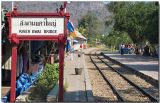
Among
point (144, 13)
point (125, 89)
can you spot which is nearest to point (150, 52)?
point (144, 13)

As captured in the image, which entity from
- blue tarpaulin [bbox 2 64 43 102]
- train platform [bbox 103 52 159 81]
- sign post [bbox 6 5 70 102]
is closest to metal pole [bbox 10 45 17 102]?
sign post [bbox 6 5 70 102]

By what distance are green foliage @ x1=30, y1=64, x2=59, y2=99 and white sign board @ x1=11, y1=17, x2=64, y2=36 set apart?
2808 millimetres

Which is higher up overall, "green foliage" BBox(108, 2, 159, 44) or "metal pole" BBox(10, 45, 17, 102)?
"green foliage" BBox(108, 2, 159, 44)

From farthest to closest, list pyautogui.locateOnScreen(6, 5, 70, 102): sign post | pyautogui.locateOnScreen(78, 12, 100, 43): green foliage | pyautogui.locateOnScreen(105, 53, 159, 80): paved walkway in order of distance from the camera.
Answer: pyautogui.locateOnScreen(78, 12, 100, 43): green foliage, pyautogui.locateOnScreen(105, 53, 159, 80): paved walkway, pyautogui.locateOnScreen(6, 5, 70, 102): sign post

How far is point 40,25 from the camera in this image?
39.0ft

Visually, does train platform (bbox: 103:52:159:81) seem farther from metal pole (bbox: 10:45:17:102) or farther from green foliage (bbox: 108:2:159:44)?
green foliage (bbox: 108:2:159:44)

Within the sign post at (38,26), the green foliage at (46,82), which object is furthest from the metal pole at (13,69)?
the green foliage at (46,82)

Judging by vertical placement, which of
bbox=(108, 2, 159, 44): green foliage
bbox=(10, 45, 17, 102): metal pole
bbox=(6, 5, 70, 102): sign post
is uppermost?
bbox=(108, 2, 159, 44): green foliage

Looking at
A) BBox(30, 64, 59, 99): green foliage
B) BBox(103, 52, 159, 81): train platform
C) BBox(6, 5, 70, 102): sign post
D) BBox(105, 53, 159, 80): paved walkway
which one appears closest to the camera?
BBox(6, 5, 70, 102): sign post

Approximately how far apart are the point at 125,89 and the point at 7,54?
5.47m

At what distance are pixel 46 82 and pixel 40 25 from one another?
476 cm

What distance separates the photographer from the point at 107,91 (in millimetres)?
19469

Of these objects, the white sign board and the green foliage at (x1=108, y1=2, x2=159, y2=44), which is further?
the green foliage at (x1=108, y1=2, x2=159, y2=44)

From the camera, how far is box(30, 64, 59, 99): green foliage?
572 inches
